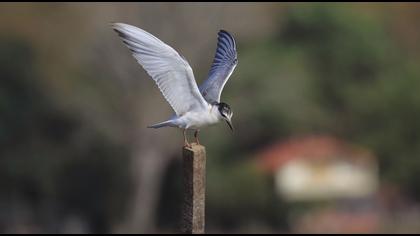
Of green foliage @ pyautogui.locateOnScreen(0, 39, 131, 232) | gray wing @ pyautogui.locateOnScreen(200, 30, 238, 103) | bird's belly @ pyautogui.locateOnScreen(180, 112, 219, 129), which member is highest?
A: green foliage @ pyautogui.locateOnScreen(0, 39, 131, 232)

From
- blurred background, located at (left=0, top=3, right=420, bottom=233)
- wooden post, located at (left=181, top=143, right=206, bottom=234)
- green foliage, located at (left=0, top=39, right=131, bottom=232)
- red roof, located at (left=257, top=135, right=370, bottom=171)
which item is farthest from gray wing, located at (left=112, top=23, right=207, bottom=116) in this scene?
red roof, located at (left=257, top=135, right=370, bottom=171)

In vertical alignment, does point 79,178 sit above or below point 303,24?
below

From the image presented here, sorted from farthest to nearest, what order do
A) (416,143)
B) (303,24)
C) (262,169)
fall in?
1. (303,24)
2. (416,143)
3. (262,169)

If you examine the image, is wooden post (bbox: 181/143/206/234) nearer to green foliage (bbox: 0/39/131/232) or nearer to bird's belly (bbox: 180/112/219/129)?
bird's belly (bbox: 180/112/219/129)

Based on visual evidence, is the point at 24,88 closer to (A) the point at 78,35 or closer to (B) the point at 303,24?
(A) the point at 78,35

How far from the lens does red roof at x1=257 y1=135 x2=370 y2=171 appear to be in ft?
54.1

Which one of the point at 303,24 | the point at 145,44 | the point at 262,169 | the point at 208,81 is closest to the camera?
the point at 145,44

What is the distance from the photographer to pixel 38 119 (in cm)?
1756

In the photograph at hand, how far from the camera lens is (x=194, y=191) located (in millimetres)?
4559

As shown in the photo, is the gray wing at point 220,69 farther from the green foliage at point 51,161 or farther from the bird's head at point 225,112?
the green foliage at point 51,161

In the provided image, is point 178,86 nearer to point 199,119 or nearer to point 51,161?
point 199,119

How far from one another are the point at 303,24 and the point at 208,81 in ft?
47.8

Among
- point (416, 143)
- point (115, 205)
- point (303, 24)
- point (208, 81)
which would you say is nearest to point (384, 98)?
point (416, 143)

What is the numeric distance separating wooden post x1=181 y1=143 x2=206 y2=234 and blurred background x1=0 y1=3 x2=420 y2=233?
413 inches
